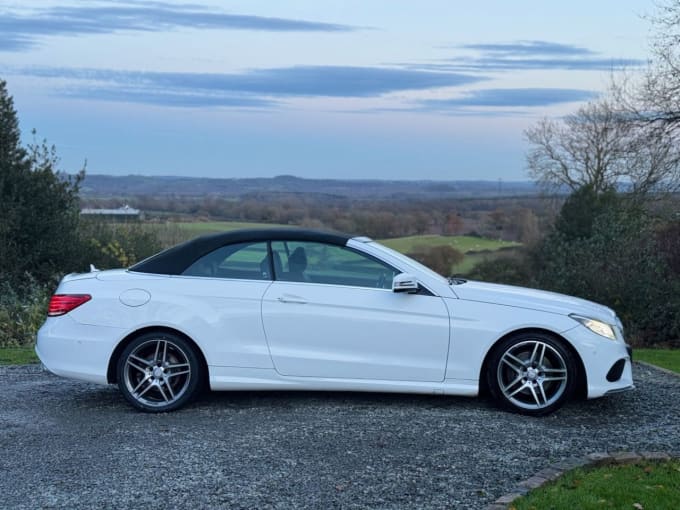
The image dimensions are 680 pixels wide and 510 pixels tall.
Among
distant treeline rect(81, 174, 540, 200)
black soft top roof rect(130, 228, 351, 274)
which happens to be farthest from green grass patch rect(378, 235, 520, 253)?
black soft top roof rect(130, 228, 351, 274)

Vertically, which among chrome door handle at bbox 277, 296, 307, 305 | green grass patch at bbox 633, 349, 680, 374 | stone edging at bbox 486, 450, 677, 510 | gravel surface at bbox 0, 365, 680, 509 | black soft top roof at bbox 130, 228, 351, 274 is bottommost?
green grass patch at bbox 633, 349, 680, 374

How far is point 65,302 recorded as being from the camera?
720cm

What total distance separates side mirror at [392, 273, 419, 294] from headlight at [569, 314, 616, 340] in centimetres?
132

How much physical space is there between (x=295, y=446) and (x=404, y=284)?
5.29 feet

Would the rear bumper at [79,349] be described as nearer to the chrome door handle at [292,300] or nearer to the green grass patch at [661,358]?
the chrome door handle at [292,300]

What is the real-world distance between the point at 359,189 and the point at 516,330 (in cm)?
3902

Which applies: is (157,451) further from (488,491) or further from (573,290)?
(573,290)

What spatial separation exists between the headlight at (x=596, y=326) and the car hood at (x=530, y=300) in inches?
1.8

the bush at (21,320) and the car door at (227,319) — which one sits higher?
the car door at (227,319)

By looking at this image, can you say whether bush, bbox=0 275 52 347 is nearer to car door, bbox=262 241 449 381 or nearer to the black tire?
car door, bbox=262 241 449 381

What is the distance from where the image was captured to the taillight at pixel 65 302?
7164 mm

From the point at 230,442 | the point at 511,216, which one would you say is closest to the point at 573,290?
the point at 230,442

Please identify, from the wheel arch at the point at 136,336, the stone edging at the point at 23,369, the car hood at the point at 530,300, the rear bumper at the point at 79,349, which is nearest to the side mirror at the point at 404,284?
the car hood at the point at 530,300

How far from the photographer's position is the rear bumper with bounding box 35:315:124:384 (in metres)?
7.07
